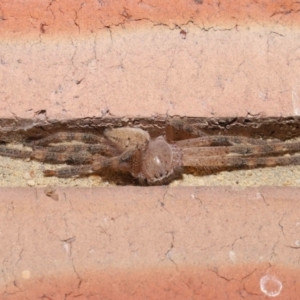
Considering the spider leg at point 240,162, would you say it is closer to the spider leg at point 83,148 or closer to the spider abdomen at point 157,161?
the spider abdomen at point 157,161

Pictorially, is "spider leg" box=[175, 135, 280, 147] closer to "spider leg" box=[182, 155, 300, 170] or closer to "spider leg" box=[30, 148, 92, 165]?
"spider leg" box=[182, 155, 300, 170]

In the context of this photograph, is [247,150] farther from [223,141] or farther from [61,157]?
[61,157]

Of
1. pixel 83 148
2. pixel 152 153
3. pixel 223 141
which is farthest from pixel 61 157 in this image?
pixel 223 141

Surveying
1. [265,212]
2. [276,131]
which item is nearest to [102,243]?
[265,212]

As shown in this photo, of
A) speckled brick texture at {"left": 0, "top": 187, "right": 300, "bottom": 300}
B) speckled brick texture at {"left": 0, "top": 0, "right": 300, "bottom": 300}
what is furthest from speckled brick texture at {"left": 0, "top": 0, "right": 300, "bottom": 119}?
speckled brick texture at {"left": 0, "top": 187, "right": 300, "bottom": 300}

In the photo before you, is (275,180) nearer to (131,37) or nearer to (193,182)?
(193,182)

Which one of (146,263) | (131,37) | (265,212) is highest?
(131,37)

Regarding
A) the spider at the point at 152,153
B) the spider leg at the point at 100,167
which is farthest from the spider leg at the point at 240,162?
the spider leg at the point at 100,167

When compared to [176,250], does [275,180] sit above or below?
above
